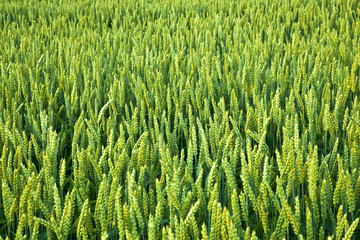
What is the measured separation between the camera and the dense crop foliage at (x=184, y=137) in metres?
0.79

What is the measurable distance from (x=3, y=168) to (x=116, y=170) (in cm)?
30

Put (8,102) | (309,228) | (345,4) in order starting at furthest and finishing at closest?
(345,4)
(8,102)
(309,228)

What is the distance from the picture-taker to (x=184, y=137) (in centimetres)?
149

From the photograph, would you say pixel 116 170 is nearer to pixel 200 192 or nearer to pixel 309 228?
pixel 200 192

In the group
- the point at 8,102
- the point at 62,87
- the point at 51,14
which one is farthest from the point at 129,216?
the point at 51,14

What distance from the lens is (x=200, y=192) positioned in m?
0.82

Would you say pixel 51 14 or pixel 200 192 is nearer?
pixel 200 192

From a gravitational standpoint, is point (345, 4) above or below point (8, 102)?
above

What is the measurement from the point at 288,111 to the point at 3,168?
0.85 m

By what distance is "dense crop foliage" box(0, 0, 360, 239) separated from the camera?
79 centimetres

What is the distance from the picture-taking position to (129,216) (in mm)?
777

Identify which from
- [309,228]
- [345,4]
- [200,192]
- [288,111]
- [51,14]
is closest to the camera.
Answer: [309,228]

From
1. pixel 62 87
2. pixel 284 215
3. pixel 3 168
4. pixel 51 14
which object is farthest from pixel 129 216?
pixel 51 14

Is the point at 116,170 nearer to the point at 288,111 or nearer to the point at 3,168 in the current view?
the point at 3,168
